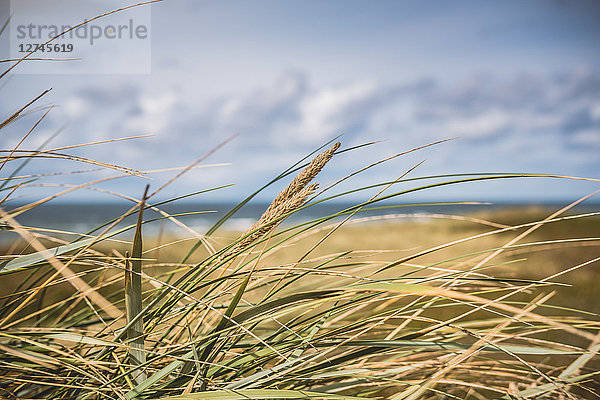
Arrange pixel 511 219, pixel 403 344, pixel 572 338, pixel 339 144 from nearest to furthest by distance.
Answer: pixel 403 344 < pixel 339 144 < pixel 572 338 < pixel 511 219

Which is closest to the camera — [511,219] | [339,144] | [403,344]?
[403,344]

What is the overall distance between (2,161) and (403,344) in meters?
0.88

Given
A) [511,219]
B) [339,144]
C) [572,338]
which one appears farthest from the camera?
[511,219]

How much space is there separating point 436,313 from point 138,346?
21.2ft

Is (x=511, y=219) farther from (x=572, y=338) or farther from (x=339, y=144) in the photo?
(x=339, y=144)

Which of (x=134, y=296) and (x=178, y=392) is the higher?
(x=134, y=296)

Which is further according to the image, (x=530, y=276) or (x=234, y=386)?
(x=530, y=276)

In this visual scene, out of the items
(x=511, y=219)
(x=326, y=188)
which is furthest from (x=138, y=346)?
(x=511, y=219)

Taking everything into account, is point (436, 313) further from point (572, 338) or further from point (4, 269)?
point (4, 269)

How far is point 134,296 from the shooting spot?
71 cm

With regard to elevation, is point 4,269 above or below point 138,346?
above

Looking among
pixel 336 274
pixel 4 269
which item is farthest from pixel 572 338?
pixel 4 269

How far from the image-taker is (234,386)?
2.33 ft

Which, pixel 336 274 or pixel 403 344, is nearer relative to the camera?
pixel 403 344
